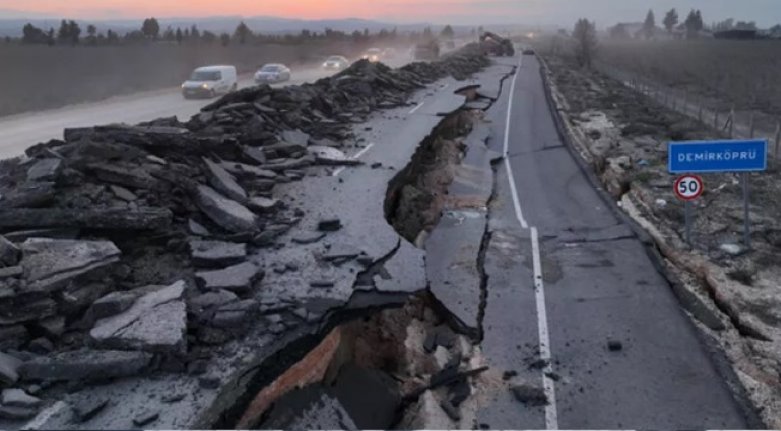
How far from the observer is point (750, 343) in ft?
25.7

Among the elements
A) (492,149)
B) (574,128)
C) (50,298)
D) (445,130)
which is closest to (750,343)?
(50,298)

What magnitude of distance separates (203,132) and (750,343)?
1057cm

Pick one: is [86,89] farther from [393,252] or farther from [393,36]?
[393,36]

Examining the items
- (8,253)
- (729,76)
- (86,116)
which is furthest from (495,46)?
(8,253)

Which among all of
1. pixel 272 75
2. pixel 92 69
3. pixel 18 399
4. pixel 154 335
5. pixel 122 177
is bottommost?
pixel 18 399

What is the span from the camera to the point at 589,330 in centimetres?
812

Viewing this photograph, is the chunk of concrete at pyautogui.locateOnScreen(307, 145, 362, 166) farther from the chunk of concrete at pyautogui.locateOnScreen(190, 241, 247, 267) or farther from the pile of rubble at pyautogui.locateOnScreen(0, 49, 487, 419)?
the chunk of concrete at pyautogui.locateOnScreen(190, 241, 247, 267)

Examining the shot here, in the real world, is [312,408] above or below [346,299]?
below

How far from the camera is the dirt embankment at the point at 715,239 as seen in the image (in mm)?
7699

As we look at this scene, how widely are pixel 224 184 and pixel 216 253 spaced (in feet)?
7.92

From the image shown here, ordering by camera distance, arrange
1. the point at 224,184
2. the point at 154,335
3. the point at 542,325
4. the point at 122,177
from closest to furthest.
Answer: the point at 154,335 → the point at 542,325 → the point at 122,177 → the point at 224,184

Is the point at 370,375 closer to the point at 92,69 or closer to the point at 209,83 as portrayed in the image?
the point at 209,83

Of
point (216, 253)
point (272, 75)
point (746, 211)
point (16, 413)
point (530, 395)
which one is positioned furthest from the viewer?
point (272, 75)

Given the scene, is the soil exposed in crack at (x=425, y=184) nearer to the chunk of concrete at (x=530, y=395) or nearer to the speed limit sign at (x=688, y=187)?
the speed limit sign at (x=688, y=187)
